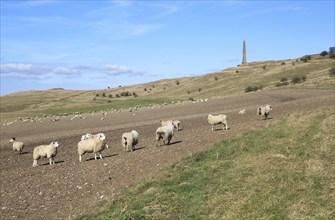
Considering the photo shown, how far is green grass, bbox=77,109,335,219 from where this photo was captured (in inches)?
392

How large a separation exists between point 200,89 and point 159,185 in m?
92.5

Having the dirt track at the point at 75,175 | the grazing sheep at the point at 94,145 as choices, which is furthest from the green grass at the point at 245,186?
the grazing sheep at the point at 94,145

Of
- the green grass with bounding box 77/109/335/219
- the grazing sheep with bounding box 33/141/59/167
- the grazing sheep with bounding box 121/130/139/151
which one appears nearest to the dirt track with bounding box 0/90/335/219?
the grazing sheep with bounding box 33/141/59/167

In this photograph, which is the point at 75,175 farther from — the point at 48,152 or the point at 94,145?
the point at 48,152

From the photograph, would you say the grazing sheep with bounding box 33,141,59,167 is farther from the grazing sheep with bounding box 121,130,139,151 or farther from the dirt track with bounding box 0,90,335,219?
the grazing sheep with bounding box 121,130,139,151

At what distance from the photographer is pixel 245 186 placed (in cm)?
1191

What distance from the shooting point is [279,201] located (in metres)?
10.2

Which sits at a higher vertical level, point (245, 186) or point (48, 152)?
point (245, 186)

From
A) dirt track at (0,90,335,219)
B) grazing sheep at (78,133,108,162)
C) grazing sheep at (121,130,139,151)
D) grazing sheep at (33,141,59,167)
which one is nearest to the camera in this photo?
dirt track at (0,90,335,219)

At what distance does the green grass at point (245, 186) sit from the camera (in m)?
9.97

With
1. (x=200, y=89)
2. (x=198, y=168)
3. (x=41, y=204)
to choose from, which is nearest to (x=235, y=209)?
(x=198, y=168)

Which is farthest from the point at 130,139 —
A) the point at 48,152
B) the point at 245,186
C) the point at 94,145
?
the point at 245,186

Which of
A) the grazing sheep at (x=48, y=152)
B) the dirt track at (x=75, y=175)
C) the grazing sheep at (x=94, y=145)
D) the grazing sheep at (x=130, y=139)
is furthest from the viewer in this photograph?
the grazing sheep at (x=130, y=139)

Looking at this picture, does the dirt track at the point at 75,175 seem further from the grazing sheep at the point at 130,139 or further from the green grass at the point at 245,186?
the green grass at the point at 245,186
